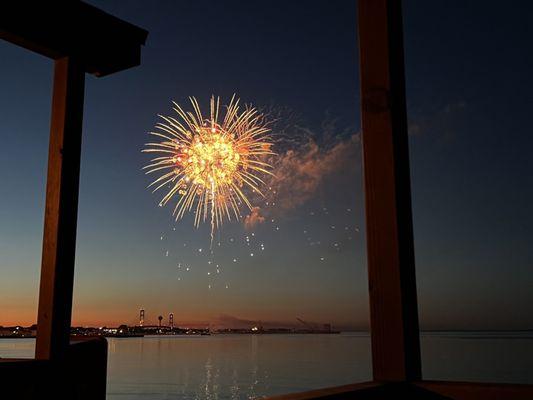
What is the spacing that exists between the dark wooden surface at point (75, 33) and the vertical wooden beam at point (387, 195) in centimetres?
157

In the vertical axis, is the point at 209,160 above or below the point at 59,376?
above

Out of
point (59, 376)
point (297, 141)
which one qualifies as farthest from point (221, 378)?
point (59, 376)

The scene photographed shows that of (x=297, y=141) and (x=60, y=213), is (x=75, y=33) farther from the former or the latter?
(x=297, y=141)

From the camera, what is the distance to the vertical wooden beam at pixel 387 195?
126 centimetres

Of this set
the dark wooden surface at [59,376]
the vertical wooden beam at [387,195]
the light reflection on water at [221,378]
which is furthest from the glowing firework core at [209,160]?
the light reflection on water at [221,378]

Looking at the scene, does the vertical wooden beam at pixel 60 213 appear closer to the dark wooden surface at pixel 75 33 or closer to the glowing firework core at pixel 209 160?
the dark wooden surface at pixel 75 33

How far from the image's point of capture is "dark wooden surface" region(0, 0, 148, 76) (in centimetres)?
233

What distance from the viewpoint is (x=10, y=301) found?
3369 centimetres

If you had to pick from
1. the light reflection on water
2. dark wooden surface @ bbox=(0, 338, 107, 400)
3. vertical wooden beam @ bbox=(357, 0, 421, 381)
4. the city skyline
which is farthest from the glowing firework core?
the light reflection on water

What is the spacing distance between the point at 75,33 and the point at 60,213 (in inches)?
33.9

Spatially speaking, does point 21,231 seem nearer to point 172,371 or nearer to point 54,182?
point 54,182

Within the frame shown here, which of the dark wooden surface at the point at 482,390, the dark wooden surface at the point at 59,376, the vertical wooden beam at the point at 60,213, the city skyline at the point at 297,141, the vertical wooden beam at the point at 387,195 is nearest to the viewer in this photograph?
the dark wooden surface at the point at 482,390

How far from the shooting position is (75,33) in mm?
2561

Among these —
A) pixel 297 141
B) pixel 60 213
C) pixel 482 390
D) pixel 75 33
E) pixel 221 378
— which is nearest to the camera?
pixel 482 390
